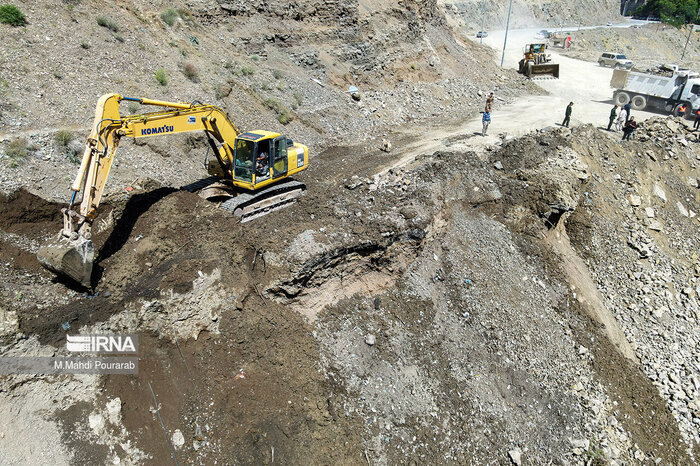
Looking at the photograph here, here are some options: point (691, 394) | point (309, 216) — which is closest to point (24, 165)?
point (309, 216)

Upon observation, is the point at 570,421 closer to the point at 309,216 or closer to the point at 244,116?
the point at 309,216

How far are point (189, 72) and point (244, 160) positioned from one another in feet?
25.8

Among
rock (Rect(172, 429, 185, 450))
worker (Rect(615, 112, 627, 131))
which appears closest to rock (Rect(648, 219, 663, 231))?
worker (Rect(615, 112, 627, 131))

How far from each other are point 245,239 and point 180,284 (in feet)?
7.09

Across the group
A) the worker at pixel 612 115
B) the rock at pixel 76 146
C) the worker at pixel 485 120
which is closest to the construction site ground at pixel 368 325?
the rock at pixel 76 146

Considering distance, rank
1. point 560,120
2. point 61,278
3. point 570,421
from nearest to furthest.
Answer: point 61,278
point 570,421
point 560,120

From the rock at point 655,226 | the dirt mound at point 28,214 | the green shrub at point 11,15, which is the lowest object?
the rock at point 655,226

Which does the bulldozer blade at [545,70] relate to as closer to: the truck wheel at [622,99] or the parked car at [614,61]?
the truck wheel at [622,99]

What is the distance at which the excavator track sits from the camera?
11961 millimetres

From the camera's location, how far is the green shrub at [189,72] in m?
17.5

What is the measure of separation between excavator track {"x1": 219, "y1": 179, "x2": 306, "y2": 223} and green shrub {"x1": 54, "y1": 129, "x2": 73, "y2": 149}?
5.16 m

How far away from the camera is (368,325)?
34.7 ft

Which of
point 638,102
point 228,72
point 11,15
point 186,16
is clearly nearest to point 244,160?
point 228,72

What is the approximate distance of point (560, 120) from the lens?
2350 cm
